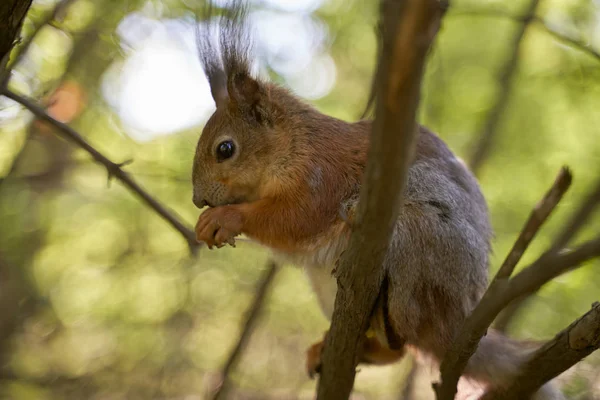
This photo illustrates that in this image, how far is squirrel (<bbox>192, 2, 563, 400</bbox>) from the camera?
2.65 meters

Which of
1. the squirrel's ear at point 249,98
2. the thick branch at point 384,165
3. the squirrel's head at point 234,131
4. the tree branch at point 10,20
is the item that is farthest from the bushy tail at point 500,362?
the tree branch at point 10,20

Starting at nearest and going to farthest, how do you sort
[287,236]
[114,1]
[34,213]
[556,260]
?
[556,260] < [287,236] < [114,1] < [34,213]

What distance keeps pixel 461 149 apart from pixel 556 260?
10.6 ft

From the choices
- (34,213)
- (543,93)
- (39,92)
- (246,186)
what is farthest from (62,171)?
(543,93)

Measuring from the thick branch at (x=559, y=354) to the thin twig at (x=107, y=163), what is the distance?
1654mm

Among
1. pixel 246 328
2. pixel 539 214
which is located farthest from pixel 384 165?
pixel 246 328

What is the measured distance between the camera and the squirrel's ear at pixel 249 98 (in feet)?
10.4

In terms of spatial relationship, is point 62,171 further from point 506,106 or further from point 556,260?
point 556,260

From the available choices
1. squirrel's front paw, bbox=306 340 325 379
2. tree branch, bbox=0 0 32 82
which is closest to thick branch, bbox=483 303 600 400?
squirrel's front paw, bbox=306 340 325 379

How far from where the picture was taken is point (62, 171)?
15.5ft

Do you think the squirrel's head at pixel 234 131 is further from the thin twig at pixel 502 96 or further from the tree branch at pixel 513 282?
the thin twig at pixel 502 96

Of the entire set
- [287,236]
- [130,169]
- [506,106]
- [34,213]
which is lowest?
[34,213]

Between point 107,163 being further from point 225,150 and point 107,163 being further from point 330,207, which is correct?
point 330,207

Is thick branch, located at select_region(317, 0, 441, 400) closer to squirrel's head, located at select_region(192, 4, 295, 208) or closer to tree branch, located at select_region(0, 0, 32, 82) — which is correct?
squirrel's head, located at select_region(192, 4, 295, 208)
